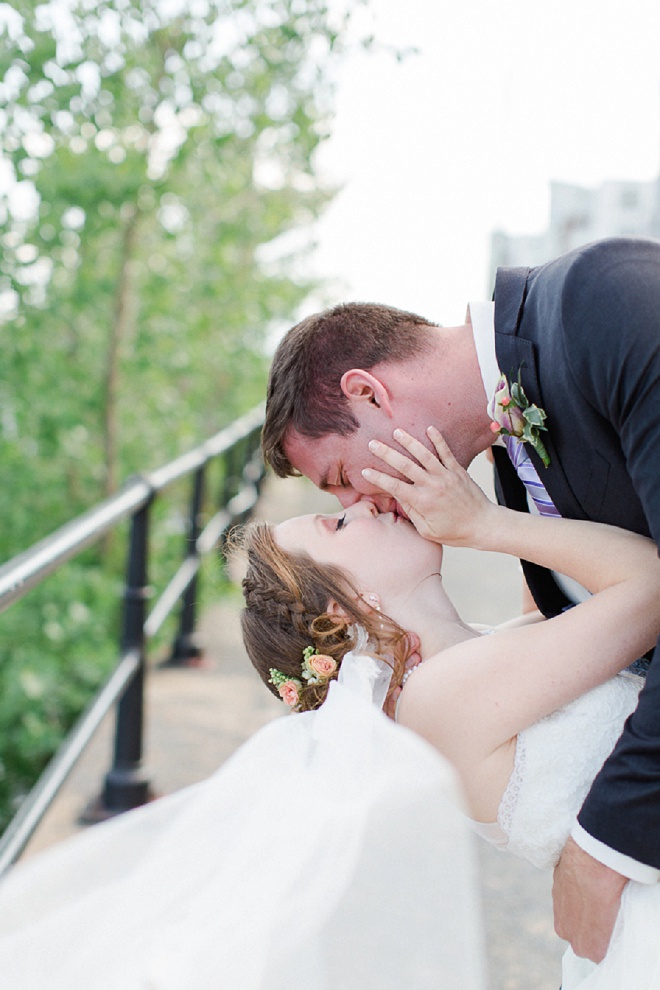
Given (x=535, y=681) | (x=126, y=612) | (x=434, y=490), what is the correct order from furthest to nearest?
(x=126, y=612)
(x=434, y=490)
(x=535, y=681)

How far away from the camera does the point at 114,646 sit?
6.62m

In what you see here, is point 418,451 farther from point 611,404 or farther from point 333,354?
point 611,404

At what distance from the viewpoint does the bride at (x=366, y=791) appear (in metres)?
1.37

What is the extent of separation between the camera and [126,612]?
12.8 feet

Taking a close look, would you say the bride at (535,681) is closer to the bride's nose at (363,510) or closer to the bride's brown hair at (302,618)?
the bride's brown hair at (302,618)

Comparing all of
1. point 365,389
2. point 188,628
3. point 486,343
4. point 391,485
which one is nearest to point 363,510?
point 391,485

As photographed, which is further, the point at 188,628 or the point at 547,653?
the point at 188,628

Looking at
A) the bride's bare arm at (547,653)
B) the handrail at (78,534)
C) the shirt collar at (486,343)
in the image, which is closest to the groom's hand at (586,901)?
the bride's bare arm at (547,653)

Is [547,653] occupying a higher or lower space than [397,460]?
lower

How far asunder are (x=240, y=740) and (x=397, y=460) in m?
2.75

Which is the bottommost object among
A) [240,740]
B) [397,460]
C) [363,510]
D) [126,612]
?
[240,740]

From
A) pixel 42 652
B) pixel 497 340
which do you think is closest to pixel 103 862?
pixel 497 340

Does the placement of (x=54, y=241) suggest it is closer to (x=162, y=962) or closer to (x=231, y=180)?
(x=231, y=180)

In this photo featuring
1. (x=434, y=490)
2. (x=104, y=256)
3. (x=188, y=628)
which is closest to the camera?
(x=434, y=490)
